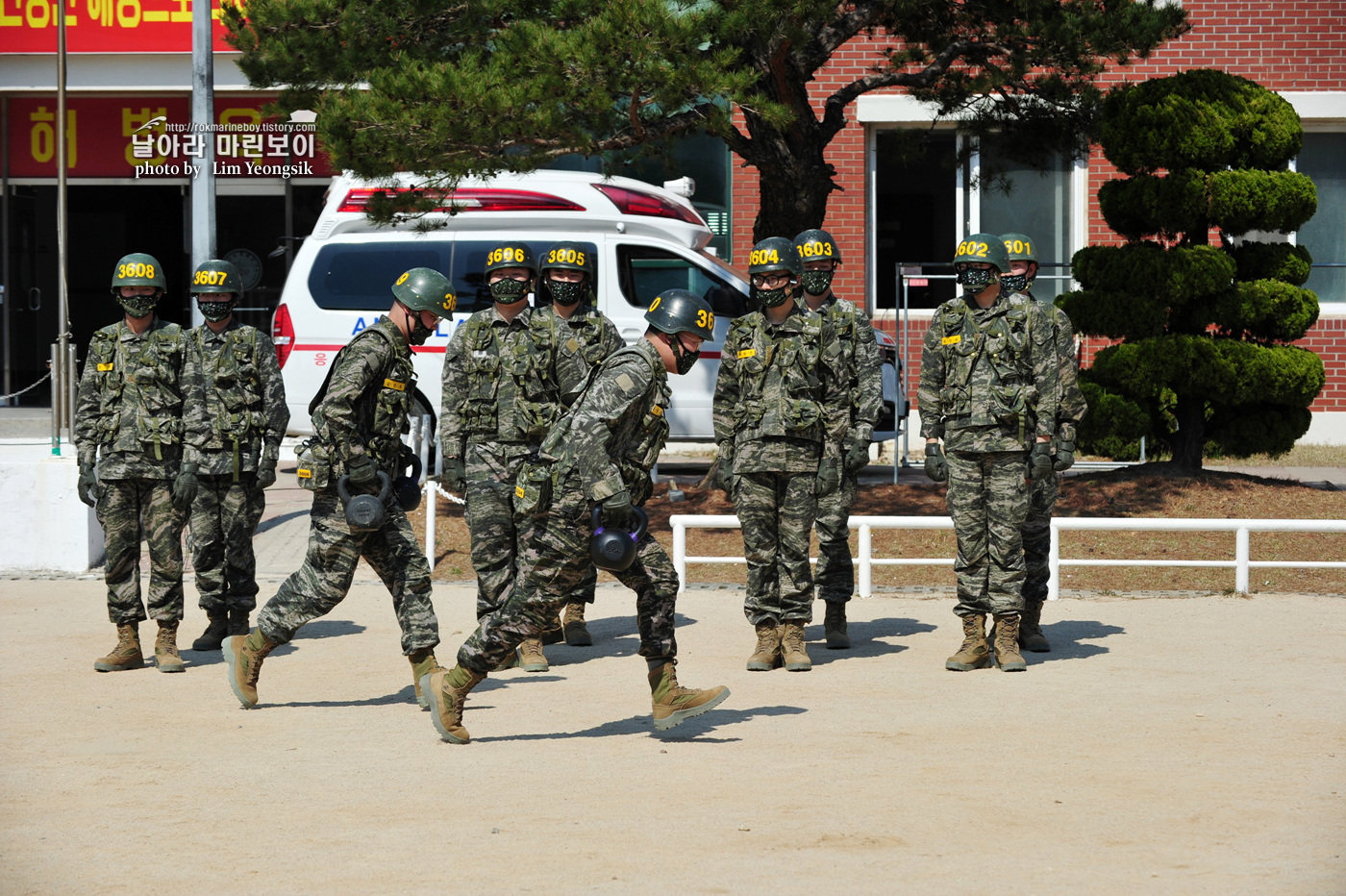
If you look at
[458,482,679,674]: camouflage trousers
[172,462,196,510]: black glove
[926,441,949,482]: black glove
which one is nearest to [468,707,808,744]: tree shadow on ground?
[458,482,679,674]: camouflage trousers

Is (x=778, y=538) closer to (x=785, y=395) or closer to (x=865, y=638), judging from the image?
(x=785, y=395)

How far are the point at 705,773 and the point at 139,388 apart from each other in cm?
420

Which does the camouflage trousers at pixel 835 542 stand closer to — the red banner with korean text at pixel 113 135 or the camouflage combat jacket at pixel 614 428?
the camouflage combat jacket at pixel 614 428

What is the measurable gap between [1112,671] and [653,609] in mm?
2873

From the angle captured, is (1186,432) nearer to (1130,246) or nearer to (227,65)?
(1130,246)

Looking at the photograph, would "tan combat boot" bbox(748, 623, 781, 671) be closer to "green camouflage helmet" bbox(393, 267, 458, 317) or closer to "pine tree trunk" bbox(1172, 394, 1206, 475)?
"green camouflage helmet" bbox(393, 267, 458, 317)

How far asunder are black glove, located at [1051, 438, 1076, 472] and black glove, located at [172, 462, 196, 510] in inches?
184

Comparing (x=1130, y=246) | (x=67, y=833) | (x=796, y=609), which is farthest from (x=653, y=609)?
(x=1130, y=246)

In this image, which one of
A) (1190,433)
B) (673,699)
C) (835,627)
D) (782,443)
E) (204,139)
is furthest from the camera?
(1190,433)

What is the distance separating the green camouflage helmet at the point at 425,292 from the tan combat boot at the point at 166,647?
246cm

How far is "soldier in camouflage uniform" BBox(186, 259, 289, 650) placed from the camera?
27.2 feet

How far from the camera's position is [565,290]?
8.01m

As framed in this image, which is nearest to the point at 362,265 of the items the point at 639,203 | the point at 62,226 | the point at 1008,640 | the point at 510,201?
the point at 510,201

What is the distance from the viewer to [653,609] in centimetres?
630
